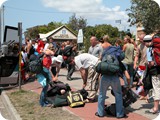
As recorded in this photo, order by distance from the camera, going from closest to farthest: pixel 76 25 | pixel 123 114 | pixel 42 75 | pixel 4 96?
pixel 123 114 < pixel 42 75 < pixel 4 96 < pixel 76 25

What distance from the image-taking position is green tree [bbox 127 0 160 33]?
2522 cm

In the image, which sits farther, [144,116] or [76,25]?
[76,25]

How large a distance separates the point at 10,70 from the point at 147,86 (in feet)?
22.5

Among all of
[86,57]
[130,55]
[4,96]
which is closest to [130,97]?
[86,57]

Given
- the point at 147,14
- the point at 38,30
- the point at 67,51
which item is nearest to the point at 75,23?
the point at 38,30

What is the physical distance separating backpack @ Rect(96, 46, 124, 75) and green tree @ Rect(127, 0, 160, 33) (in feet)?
59.7

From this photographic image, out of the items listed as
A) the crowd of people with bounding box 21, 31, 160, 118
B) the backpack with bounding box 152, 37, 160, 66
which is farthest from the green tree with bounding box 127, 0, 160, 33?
the backpack with bounding box 152, 37, 160, 66

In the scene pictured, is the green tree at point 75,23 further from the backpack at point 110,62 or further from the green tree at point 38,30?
the backpack at point 110,62

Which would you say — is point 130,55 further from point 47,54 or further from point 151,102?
point 47,54

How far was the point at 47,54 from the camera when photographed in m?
8.66

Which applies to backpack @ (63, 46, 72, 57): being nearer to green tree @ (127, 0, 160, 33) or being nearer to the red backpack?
the red backpack

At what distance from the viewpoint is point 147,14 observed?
26406mm

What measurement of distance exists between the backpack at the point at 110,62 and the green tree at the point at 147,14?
18186 millimetres

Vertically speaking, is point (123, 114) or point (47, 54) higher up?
point (47, 54)
